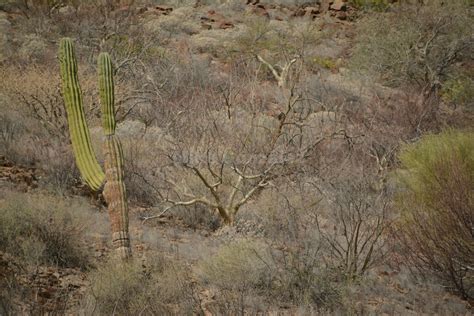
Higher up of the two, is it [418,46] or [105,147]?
[418,46]

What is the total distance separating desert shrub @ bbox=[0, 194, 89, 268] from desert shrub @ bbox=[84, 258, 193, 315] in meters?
0.51

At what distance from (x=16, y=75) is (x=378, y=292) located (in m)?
9.52

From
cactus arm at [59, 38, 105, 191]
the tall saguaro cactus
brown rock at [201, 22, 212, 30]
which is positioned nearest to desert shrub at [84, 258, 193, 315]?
the tall saguaro cactus

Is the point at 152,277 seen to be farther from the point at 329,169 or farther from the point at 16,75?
the point at 16,75

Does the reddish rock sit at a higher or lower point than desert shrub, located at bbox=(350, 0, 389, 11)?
lower

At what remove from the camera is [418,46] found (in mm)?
20266

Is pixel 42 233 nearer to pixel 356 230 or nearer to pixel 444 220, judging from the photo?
pixel 356 230

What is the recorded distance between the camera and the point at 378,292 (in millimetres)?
6914

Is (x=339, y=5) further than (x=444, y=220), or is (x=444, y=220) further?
(x=339, y=5)

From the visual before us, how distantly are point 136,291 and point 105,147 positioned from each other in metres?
1.79

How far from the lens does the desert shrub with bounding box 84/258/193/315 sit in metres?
5.25

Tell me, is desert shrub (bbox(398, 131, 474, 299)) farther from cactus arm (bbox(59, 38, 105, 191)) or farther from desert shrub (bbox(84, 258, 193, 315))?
cactus arm (bbox(59, 38, 105, 191))

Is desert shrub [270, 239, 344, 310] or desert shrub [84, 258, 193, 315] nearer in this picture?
desert shrub [84, 258, 193, 315]

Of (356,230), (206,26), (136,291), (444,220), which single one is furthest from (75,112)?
(206,26)
